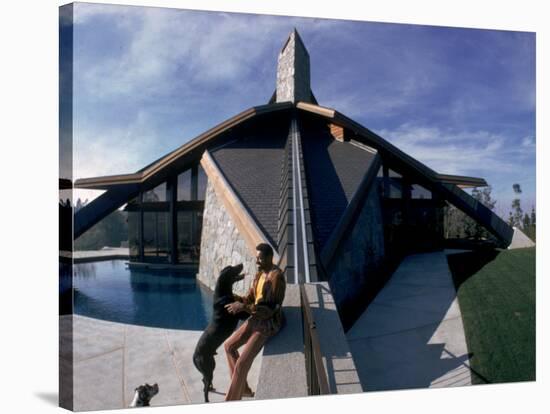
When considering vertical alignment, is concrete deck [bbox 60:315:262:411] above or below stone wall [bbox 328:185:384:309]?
below

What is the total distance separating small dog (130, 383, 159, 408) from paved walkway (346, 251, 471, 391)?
9.20 feet

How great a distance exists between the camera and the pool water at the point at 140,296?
5574 mm

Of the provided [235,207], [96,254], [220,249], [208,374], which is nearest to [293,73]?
[235,207]

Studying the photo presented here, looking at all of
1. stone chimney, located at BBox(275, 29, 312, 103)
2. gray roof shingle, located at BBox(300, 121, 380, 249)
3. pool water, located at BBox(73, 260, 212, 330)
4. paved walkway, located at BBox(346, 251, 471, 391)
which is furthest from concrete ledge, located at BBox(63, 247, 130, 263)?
stone chimney, located at BBox(275, 29, 312, 103)

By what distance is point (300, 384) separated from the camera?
4.40 metres

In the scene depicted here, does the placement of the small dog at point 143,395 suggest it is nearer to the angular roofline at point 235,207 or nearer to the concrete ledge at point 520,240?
the angular roofline at point 235,207

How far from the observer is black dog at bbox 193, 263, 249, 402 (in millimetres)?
4734

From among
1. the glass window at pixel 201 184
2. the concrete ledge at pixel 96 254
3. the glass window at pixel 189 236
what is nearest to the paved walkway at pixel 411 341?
the glass window at pixel 189 236

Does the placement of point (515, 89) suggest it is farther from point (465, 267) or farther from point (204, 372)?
point (204, 372)

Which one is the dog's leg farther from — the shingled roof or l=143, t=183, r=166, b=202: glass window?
l=143, t=183, r=166, b=202: glass window

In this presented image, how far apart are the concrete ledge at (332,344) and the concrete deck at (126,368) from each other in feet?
3.87

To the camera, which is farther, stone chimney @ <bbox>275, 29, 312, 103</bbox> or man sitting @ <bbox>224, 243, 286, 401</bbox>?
stone chimney @ <bbox>275, 29, 312, 103</bbox>

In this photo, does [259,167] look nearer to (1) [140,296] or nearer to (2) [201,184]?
(2) [201,184]

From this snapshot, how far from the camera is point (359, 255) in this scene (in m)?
7.72
